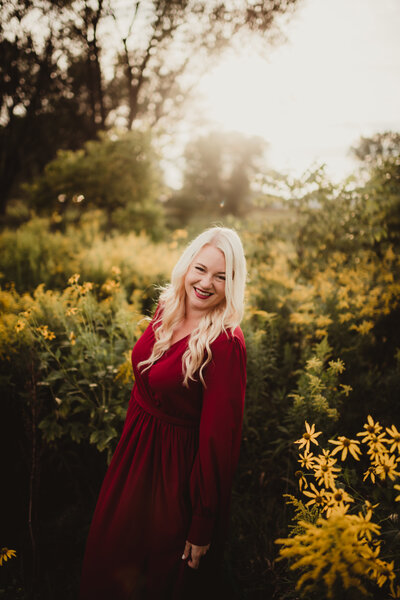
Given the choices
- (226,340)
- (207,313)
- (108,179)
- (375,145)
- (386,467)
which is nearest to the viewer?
(386,467)

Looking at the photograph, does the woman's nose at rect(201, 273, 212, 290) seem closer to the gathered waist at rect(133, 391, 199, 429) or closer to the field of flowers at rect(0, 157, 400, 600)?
the gathered waist at rect(133, 391, 199, 429)

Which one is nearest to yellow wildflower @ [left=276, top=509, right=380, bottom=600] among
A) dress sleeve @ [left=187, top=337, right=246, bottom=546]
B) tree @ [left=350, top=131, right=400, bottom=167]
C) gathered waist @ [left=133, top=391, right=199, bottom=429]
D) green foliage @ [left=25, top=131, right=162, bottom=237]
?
Answer: dress sleeve @ [left=187, top=337, right=246, bottom=546]

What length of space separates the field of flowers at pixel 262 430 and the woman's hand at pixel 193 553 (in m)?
0.44

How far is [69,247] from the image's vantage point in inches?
260

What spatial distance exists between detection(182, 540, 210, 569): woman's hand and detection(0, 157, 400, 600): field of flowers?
44cm

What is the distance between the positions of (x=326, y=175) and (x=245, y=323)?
3063 millimetres

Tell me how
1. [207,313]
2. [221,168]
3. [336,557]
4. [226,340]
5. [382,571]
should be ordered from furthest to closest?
1. [221,168]
2. [207,313]
3. [226,340]
4. [382,571]
5. [336,557]

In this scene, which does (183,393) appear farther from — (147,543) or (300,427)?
(300,427)

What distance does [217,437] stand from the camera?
144 cm

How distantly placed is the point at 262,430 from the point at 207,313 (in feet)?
5.21

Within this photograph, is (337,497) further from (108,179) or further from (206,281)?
(108,179)

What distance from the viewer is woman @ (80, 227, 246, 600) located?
149 cm

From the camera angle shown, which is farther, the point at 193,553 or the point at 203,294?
the point at 203,294

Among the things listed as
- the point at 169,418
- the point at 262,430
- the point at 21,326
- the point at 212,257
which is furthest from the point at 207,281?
the point at 262,430
